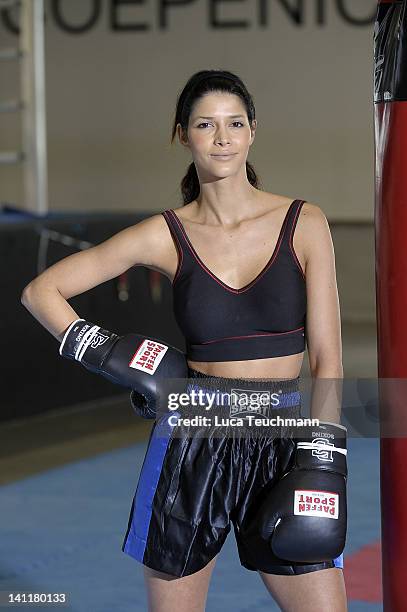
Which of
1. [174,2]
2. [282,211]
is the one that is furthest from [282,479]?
[174,2]

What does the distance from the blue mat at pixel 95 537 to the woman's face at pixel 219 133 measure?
1651 mm

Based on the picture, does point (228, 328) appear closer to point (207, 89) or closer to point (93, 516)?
point (207, 89)

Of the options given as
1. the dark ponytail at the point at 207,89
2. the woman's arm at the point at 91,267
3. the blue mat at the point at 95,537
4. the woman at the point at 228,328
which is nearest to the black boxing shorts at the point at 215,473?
the woman at the point at 228,328

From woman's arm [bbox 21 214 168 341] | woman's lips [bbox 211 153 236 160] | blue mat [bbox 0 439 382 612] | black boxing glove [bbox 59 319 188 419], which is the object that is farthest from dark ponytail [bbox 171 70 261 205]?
blue mat [bbox 0 439 382 612]

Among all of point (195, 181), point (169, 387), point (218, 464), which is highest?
point (195, 181)

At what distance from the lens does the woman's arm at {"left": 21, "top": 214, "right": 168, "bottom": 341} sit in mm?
2467

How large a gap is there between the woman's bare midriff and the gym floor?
1341 mm

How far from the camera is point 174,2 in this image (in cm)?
1035

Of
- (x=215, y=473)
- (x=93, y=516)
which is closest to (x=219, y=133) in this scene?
(x=215, y=473)

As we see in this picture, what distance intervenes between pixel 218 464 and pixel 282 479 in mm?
165

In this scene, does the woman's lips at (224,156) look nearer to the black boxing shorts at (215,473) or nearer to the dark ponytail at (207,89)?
the dark ponytail at (207,89)

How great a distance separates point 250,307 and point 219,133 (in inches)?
14.1

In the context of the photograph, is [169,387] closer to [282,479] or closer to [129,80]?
[282,479]

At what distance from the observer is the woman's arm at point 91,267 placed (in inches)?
97.1
